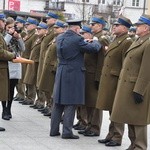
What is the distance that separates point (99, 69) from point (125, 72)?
1280mm

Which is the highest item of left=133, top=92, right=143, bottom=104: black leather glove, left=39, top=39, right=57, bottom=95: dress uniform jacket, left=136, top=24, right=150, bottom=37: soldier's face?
left=136, top=24, right=150, bottom=37: soldier's face

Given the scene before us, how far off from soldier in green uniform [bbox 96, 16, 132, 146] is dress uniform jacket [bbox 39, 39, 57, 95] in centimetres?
244

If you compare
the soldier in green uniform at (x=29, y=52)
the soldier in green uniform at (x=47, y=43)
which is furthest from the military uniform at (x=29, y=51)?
the soldier in green uniform at (x=47, y=43)

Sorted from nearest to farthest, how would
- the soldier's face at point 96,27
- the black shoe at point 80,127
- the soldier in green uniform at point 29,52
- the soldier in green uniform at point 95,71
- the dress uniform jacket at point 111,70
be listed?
the dress uniform jacket at point 111,70 < the soldier in green uniform at point 95,71 < the soldier's face at point 96,27 < the black shoe at point 80,127 < the soldier in green uniform at point 29,52

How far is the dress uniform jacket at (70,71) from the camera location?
8.10m

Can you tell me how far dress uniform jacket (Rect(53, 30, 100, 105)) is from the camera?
810cm

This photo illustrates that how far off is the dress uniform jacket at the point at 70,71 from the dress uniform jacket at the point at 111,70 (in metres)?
0.41

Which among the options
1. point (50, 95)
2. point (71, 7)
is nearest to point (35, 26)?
point (50, 95)

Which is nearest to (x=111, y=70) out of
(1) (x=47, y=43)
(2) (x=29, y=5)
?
(1) (x=47, y=43)

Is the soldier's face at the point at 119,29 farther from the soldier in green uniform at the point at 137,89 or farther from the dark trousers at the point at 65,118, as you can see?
the dark trousers at the point at 65,118

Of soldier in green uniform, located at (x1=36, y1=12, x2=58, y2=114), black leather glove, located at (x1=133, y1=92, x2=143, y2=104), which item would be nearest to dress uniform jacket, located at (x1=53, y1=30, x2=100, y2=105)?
black leather glove, located at (x1=133, y1=92, x2=143, y2=104)

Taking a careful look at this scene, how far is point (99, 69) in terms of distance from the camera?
8.33 meters

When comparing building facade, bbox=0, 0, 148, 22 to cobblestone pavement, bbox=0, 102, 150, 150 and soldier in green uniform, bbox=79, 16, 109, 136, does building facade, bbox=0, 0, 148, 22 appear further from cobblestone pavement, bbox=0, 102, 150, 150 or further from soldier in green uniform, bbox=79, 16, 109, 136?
soldier in green uniform, bbox=79, 16, 109, 136

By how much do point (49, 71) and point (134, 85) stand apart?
362 centimetres
